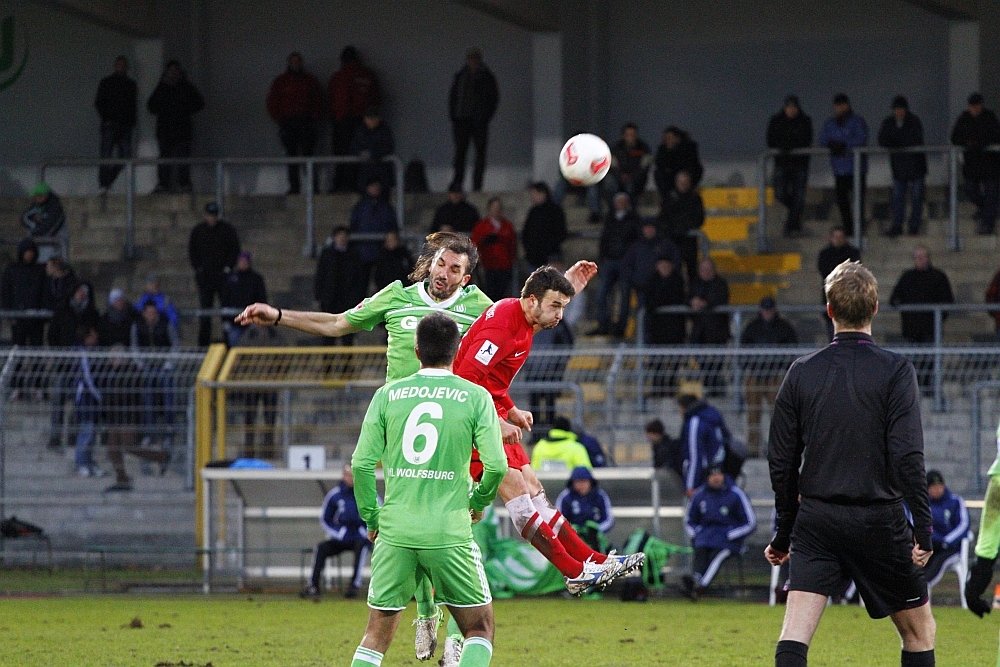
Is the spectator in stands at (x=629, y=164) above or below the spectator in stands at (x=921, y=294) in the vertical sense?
above

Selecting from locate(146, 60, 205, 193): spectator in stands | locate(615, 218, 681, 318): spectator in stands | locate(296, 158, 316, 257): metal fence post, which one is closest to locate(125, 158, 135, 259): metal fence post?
locate(146, 60, 205, 193): spectator in stands

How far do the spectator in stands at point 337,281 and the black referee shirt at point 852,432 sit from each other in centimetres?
1316

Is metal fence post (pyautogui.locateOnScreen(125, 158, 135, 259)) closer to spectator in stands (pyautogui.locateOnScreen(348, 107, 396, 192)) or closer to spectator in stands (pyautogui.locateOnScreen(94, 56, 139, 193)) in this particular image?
spectator in stands (pyautogui.locateOnScreen(94, 56, 139, 193))

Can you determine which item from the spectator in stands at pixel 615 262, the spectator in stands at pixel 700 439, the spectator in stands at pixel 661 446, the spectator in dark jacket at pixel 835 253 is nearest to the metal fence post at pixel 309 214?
the spectator in stands at pixel 615 262

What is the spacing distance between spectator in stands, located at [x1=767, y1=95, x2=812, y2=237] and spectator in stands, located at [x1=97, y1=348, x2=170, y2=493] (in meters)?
9.43

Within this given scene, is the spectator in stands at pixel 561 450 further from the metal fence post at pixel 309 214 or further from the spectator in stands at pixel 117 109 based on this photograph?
the spectator in stands at pixel 117 109

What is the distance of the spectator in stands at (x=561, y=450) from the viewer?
14.8 meters

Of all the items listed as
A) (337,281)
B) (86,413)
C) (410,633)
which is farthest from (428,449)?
(337,281)

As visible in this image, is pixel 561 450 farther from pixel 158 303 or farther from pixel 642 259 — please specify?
pixel 158 303

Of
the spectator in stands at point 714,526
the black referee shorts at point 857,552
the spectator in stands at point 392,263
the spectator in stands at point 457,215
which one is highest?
the spectator in stands at point 457,215

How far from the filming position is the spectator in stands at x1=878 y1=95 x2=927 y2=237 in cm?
2055

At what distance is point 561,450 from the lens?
1484 cm

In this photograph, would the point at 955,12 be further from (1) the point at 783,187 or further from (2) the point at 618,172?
(2) the point at 618,172

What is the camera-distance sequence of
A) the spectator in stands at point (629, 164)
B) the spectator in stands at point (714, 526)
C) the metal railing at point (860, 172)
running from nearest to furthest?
the spectator in stands at point (714, 526)
the metal railing at point (860, 172)
the spectator in stands at point (629, 164)
